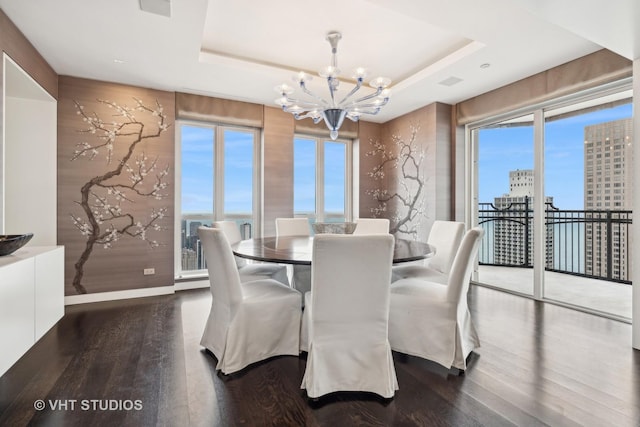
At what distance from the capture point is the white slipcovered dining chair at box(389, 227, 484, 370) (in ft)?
6.98

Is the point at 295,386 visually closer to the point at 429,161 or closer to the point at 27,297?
the point at 27,297

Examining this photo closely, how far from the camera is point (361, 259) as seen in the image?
176 centimetres

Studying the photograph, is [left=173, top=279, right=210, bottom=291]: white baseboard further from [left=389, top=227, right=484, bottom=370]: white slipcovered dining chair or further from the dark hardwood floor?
[left=389, top=227, right=484, bottom=370]: white slipcovered dining chair

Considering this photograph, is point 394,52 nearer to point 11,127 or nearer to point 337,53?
point 337,53

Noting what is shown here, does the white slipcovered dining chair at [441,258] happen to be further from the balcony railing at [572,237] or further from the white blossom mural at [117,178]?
the white blossom mural at [117,178]

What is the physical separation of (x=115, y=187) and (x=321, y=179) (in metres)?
2.98

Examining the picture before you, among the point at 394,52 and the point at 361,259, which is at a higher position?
the point at 394,52

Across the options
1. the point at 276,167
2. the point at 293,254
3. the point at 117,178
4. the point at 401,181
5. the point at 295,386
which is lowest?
the point at 295,386

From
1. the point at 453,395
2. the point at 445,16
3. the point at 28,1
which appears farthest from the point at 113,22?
the point at 453,395

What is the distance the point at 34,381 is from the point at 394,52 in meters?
4.07

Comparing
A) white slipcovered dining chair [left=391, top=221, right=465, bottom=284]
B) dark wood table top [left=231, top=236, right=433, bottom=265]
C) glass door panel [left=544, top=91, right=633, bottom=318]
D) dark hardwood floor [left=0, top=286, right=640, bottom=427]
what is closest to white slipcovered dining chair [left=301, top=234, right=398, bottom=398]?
dark hardwood floor [left=0, top=286, right=640, bottom=427]

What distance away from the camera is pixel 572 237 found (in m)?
4.16

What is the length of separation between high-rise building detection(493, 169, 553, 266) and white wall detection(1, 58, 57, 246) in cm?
549

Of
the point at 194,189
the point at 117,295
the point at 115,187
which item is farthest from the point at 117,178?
the point at 117,295
